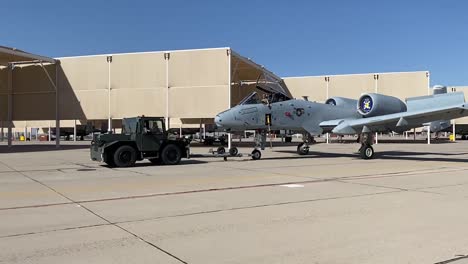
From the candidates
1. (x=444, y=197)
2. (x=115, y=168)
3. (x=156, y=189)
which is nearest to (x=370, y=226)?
(x=444, y=197)

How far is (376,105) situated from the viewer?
75.4ft

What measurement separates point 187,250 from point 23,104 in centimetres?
3653

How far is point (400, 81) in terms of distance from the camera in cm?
4475

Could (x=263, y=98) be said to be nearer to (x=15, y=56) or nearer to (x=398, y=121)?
(x=398, y=121)

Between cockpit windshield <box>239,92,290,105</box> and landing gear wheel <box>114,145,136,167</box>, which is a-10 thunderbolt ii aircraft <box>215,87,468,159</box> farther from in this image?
landing gear wheel <box>114,145,136,167</box>

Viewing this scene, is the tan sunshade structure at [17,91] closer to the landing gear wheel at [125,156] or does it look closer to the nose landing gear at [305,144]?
the landing gear wheel at [125,156]

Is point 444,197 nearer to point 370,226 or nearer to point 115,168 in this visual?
point 370,226

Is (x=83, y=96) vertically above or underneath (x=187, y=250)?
above

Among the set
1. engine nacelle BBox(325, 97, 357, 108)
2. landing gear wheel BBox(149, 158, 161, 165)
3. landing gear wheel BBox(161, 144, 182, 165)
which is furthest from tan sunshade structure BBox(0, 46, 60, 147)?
engine nacelle BBox(325, 97, 357, 108)

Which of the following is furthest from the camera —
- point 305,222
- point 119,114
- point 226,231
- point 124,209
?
point 119,114

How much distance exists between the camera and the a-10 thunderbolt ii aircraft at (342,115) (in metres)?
20.8

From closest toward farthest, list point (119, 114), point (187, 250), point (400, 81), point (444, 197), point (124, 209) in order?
point (187, 250) → point (124, 209) → point (444, 197) → point (119, 114) → point (400, 81)

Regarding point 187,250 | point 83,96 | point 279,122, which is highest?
point 83,96

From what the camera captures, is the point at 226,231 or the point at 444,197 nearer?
the point at 226,231
